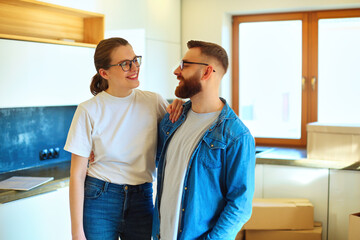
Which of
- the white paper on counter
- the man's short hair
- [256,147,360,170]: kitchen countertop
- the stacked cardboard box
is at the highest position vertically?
the man's short hair

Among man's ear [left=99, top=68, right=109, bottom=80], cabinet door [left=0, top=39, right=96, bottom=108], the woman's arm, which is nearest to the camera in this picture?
the woman's arm

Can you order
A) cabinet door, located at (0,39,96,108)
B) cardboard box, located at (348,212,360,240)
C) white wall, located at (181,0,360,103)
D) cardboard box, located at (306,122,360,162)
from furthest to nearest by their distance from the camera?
1. white wall, located at (181,0,360,103)
2. cardboard box, located at (306,122,360,162)
3. cardboard box, located at (348,212,360,240)
4. cabinet door, located at (0,39,96,108)

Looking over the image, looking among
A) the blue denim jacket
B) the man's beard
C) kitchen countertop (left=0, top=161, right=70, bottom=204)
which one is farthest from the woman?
kitchen countertop (left=0, top=161, right=70, bottom=204)

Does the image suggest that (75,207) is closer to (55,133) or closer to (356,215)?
(55,133)

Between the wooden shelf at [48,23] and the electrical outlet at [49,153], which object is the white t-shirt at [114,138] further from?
the electrical outlet at [49,153]

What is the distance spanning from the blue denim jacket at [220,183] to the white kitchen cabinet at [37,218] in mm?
1300

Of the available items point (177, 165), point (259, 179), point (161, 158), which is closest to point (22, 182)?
point (161, 158)

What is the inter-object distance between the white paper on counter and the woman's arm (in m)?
0.98

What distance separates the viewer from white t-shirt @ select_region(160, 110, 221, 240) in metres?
1.75

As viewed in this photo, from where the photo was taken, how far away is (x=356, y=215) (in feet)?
10.5

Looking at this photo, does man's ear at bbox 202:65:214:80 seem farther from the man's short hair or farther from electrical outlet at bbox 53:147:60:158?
electrical outlet at bbox 53:147:60:158

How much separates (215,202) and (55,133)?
2177 mm

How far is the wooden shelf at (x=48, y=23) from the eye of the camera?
2.95m

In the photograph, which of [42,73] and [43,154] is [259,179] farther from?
[42,73]
